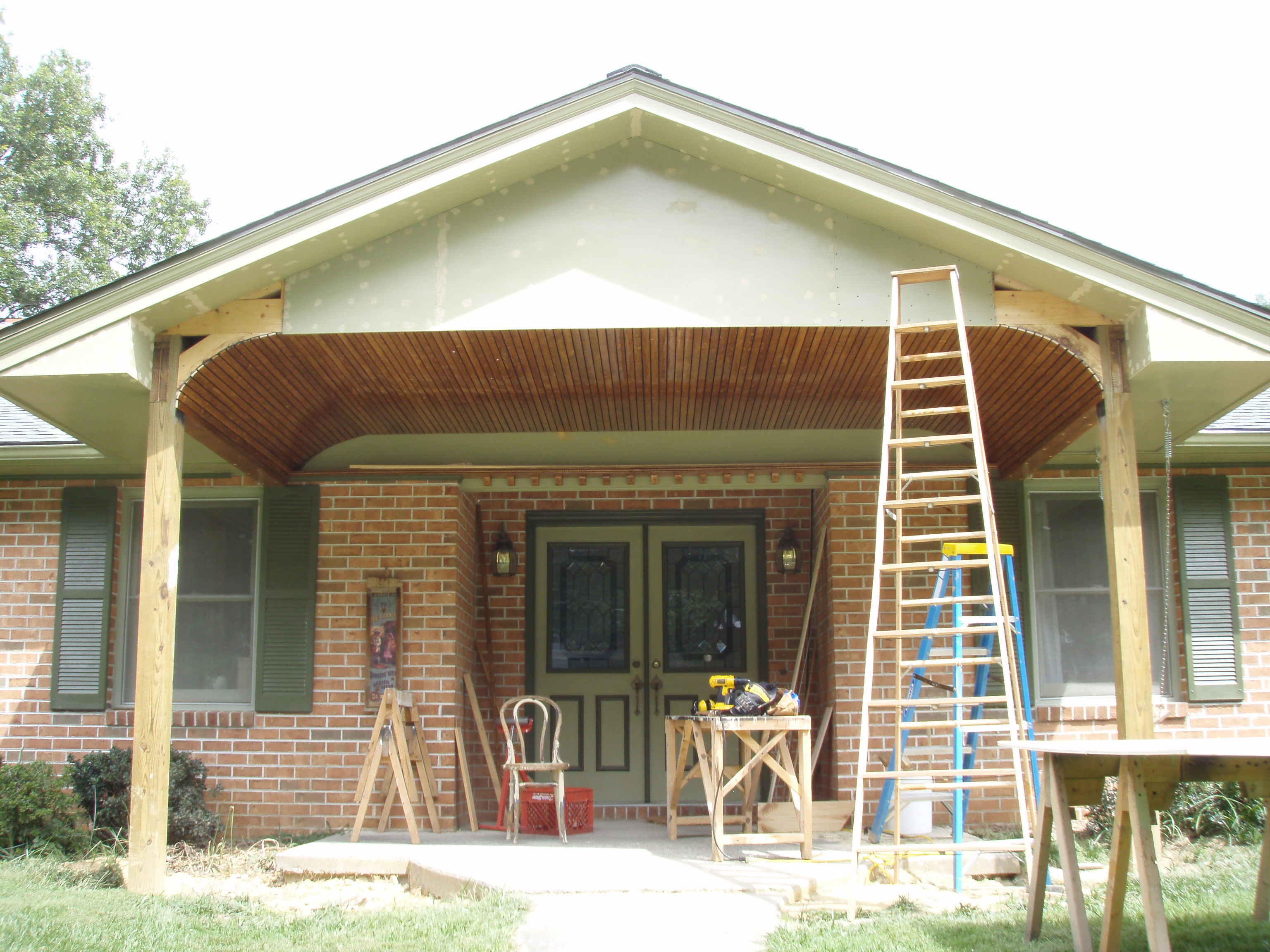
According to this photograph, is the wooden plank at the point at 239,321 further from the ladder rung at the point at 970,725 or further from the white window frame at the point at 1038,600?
the white window frame at the point at 1038,600

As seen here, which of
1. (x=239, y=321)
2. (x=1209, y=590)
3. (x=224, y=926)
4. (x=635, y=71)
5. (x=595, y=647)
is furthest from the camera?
(x=595, y=647)

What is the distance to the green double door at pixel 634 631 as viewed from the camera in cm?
812

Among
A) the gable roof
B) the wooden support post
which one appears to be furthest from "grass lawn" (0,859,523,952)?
the wooden support post

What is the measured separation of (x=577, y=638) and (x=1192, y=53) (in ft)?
56.1

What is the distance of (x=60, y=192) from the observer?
22.9 metres

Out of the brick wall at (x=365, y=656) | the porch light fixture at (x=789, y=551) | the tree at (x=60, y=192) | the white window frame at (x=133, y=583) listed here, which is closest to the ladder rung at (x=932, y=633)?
the brick wall at (x=365, y=656)

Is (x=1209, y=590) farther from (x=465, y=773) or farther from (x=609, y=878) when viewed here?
(x=465, y=773)

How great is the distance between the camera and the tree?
2202 cm

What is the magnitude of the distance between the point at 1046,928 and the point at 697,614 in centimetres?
439

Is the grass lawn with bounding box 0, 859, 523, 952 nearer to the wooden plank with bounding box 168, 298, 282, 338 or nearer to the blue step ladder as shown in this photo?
the blue step ladder

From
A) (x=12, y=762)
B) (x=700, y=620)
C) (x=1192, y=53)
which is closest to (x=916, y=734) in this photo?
(x=700, y=620)

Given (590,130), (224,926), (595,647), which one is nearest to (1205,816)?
(595,647)

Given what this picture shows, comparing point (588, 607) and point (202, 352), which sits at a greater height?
point (202, 352)

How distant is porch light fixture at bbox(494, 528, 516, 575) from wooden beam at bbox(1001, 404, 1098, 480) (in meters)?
3.66
